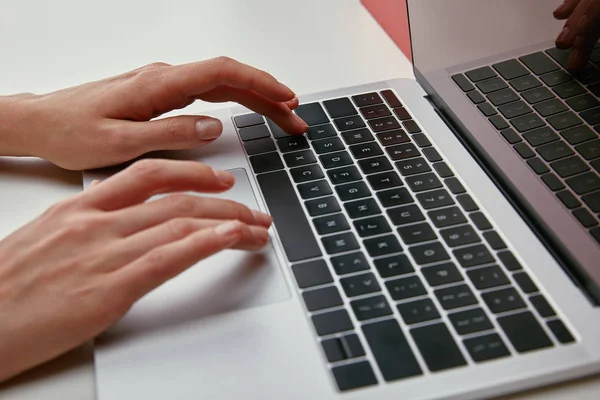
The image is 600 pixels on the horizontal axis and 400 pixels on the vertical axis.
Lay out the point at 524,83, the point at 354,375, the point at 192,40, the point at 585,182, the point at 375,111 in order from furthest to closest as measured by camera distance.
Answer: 1. the point at 192,40
2. the point at 375,111
3. the point at 524,83
4. the point at 585,182
5. the point at 354,375

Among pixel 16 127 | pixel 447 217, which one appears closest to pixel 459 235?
pixel 447 217

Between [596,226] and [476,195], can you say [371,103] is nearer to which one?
[476,195]

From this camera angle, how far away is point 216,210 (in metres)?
0.64

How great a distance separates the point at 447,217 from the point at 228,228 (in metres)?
0.23

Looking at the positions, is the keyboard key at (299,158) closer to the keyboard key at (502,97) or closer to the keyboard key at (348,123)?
the keyboard key at (348,123)

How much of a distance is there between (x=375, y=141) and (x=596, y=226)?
10.9 inches

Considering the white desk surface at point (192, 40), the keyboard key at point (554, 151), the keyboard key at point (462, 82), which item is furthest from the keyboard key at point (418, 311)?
the white desk surface at point (192, 40)

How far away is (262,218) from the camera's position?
680mm

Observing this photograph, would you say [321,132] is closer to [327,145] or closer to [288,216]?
[327,145]

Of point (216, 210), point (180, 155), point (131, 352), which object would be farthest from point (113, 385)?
point (180, 155)

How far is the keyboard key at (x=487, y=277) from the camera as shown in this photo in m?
0.62

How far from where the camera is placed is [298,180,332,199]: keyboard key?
74 centimetres

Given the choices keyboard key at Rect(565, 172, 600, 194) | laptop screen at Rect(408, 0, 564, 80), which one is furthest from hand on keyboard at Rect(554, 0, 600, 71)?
keyboard key at Rect(565, 172, 600, 194)

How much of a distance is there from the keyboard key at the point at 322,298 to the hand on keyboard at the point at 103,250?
74mm
